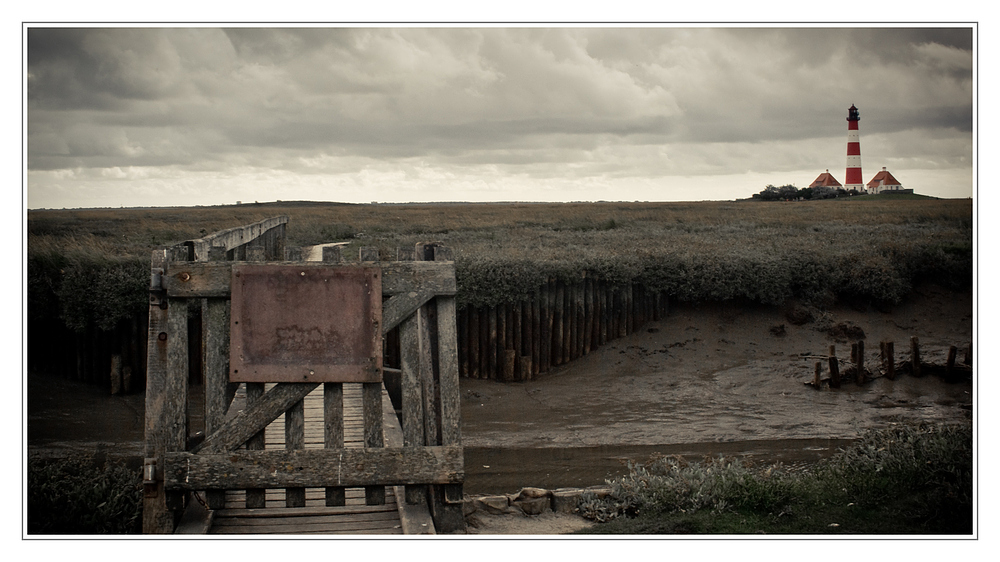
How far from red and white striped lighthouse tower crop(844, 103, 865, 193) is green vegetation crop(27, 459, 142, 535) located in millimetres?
8976

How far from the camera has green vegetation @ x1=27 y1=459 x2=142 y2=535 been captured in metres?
5.47

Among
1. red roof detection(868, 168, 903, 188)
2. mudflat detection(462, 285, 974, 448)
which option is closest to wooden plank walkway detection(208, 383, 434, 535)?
mudflat detection(462, 285, 974, 448)

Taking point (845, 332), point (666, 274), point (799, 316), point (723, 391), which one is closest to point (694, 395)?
point (723, 391)

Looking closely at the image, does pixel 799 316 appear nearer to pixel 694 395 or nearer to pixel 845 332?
pixel 845 332

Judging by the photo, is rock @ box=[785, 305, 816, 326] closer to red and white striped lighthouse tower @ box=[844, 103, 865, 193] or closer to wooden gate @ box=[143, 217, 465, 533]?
red and white striped lighthouse tower @ box=[844, 103, 865, 193]

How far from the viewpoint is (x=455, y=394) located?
4859 mm

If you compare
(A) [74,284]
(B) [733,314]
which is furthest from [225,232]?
(B) [733,314]

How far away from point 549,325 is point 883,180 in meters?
6.84

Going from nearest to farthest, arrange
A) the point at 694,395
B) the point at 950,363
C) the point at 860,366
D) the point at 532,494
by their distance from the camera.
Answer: the point at 532,494 → the point at 950,363 → the point at 860,366 → the point at 694,395

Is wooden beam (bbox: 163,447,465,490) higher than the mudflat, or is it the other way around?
wooden beam (bbox: 163,447,465,490)

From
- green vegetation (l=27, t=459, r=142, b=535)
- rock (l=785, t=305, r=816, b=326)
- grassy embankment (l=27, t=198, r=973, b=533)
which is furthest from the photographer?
rock (l=785, t=305, r=816, b=326)

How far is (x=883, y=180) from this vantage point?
1023cm

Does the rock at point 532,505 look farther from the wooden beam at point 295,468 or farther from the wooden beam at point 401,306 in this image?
the wooden beam at point 401,306

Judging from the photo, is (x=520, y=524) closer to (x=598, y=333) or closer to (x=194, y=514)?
(x=194, y=514)
